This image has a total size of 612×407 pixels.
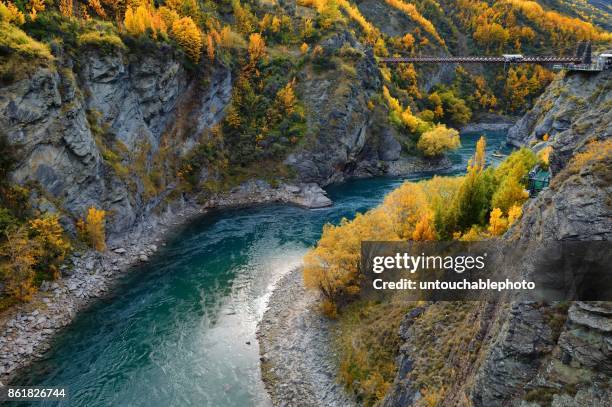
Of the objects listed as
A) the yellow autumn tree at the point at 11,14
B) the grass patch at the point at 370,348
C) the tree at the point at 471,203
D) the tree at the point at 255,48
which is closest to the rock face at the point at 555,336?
the grass patch at the point at 370,348

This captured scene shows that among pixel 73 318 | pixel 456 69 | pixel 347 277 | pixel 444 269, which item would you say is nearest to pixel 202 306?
pixel 73 318

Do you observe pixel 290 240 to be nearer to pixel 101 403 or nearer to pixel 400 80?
pixel 101 403

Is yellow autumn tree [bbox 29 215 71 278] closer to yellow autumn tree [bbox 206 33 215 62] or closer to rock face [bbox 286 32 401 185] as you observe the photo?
yellow autumn tree [bbox 206 33 215 62]

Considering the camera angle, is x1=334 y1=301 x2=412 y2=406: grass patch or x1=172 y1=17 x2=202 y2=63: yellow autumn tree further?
x1=172 y1=17 x2=202 y2=63: yellow autumn tree

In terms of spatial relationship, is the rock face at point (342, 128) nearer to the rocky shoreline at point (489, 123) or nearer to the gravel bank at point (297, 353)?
the gravel bank at point (297, 353)

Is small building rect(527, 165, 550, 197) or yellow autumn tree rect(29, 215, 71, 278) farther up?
small building rect(527, 165, 550, 197)

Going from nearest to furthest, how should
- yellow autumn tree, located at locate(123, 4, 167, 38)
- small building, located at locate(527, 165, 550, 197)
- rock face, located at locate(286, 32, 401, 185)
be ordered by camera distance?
small building, located at locate(527, 165, 550, 197)
yellow autumn tree, located at locate(123, 4, 167, 38)
rock face, located at locate(286, 32, 401, 185)

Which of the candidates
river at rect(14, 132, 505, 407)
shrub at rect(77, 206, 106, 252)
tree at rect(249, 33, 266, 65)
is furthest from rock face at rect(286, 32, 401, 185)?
shrub at rect(77, 206, 106, 252)

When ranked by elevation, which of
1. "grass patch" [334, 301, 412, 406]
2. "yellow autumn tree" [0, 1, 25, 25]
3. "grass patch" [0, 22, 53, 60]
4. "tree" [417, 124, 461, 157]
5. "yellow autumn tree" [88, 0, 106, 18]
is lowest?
"grass patch" [334, 301, 412, 406]
